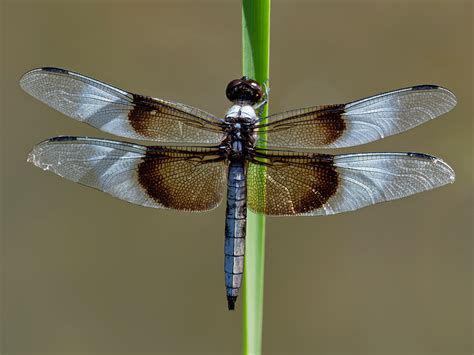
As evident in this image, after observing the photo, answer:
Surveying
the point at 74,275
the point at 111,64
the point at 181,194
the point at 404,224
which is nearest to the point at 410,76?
the point at 404,224

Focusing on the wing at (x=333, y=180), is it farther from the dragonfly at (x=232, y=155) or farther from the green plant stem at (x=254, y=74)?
the green plant stem at (x=254, y=74)

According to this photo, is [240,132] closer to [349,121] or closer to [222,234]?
[349,121]

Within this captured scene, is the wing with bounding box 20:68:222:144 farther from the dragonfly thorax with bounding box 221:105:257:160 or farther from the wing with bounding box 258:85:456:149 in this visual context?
the wing with bounding box 258:85:456:149

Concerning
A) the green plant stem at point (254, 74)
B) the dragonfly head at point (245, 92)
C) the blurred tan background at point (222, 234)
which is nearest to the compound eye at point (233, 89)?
the dragonfly head at point (245, 92)

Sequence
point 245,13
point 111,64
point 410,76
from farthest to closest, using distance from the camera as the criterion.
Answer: point 111,64 < point 410,76 < point 245,13

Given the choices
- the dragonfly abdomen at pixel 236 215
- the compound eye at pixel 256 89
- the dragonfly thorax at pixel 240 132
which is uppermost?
the compound eye at pixel 256 89

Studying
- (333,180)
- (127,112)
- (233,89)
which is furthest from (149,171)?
(333,180)

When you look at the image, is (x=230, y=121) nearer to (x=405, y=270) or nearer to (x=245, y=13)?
(x=245, y=13)
